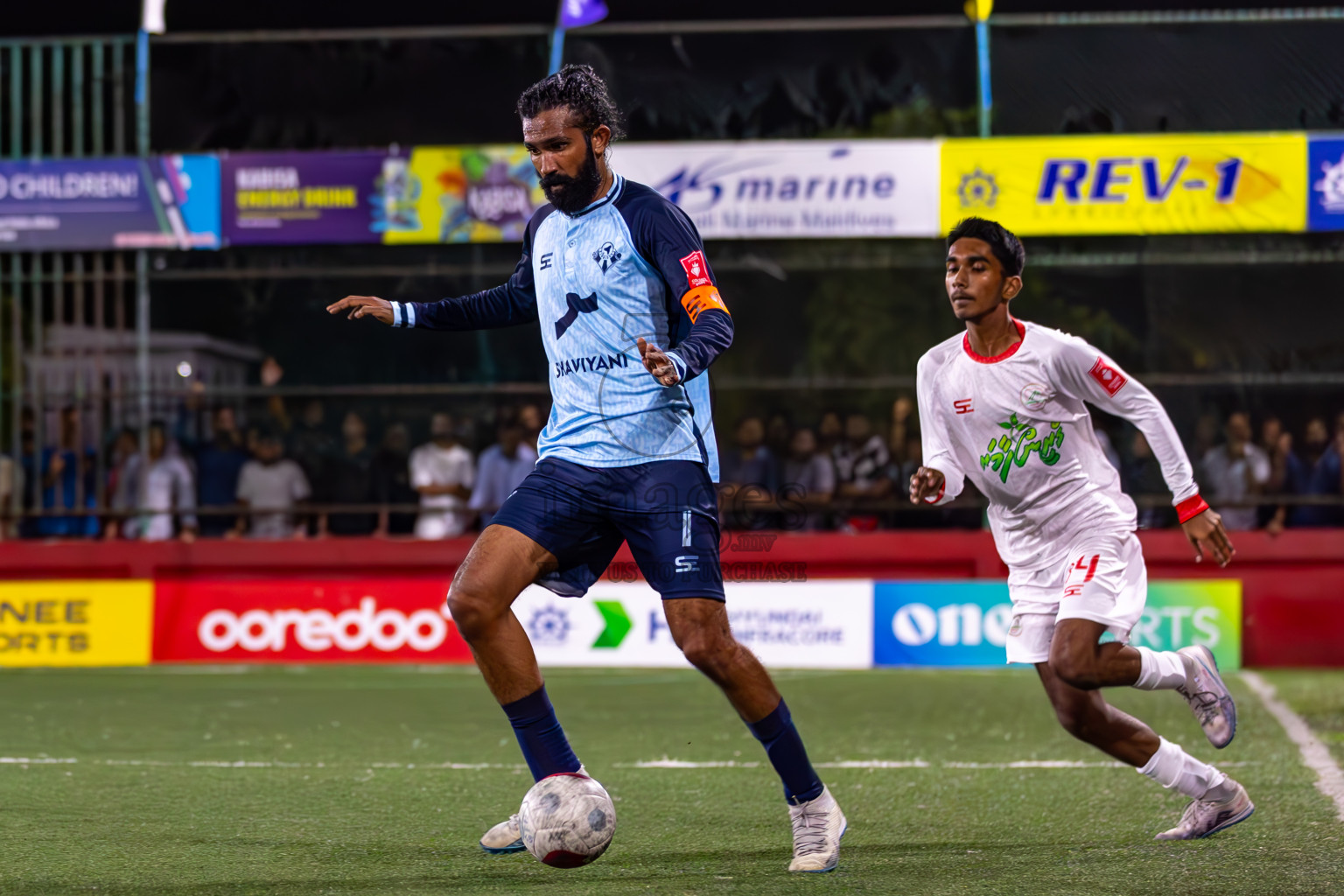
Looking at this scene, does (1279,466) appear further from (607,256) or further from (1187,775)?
(607,256)

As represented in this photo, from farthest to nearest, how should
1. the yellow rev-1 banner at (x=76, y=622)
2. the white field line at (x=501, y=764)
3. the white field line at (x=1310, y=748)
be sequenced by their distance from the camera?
the yellow rev-1 banner at (x=76, y=622)
the white field line at (x=501, y=764)
the white field line at (x=1310, y=748)

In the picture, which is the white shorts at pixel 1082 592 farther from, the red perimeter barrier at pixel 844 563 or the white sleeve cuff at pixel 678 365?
the red perimeter barrier at pixel 844 563

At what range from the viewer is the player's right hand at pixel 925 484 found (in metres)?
5.17

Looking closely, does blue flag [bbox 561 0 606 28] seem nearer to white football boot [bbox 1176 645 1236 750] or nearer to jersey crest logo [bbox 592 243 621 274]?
jersey crest logo [bbox 592 243 621 274]

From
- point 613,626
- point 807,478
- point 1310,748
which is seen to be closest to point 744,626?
point 613,626

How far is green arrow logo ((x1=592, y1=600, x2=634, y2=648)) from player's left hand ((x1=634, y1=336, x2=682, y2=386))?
8380 millimetres

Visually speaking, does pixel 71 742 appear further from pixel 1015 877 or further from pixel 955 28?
pixel 955 28

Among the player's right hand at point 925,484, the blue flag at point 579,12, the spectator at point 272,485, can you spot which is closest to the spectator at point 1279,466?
the blue flag at point 579,12

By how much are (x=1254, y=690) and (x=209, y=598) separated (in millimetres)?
8135

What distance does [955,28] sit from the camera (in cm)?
1377

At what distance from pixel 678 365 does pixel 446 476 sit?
32.1 feet

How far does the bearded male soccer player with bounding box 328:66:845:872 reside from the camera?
4.66 m

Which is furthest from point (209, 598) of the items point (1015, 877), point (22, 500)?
point (1015, 877)

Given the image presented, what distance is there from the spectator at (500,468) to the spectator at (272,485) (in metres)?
1.58
